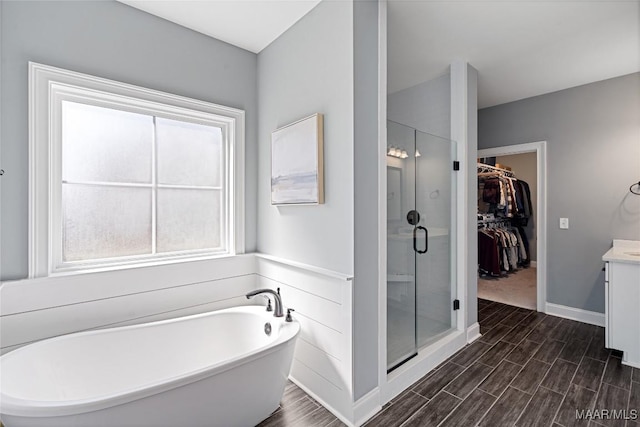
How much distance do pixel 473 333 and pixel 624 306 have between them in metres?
1.13

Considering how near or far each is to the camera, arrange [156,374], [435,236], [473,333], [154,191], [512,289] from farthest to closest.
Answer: [512,289]
[473,333]
[435,236]
[154,191]
[156,374]

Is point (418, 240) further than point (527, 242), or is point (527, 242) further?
point (527, 242)

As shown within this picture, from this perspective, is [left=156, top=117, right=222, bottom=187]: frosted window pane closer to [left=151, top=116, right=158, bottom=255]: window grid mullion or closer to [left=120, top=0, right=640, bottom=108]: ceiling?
[left=151, top=116, right=158, bottom=255]: window grid mullion

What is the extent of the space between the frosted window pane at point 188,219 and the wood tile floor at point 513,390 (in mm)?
1307

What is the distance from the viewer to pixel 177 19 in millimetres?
2066

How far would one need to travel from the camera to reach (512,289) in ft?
14.4

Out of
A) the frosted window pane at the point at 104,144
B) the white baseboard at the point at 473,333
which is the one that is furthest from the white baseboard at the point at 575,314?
the frosted window pane at the point at 104,144

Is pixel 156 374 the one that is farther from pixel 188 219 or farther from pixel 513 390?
pixel 513 390

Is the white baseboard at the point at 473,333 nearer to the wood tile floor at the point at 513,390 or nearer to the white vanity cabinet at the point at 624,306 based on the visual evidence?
the wood tile floor at the point at 513,390

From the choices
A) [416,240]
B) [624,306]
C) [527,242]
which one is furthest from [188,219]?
[527,242]

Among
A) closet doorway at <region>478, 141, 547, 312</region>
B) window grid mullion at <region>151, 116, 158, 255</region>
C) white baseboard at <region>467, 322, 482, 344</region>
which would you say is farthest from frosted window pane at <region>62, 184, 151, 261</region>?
closet doorway at <region>478, 141, 547, 312</region>

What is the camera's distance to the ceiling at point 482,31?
6.35 feet

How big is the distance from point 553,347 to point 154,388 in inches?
124

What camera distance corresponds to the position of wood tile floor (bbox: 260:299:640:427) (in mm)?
1713
